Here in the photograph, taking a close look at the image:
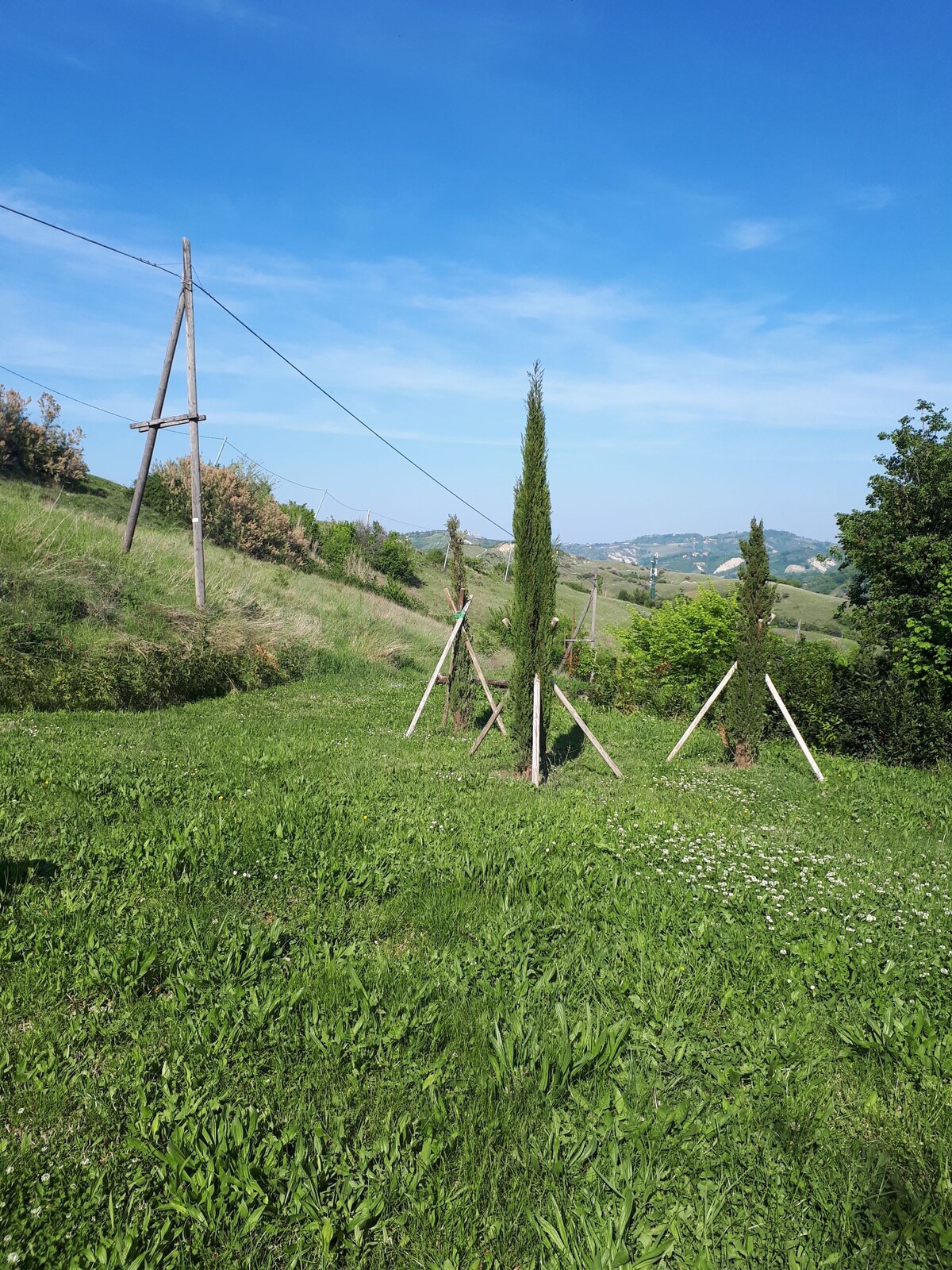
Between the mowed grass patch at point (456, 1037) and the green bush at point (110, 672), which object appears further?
the green bush at point (110, 672)

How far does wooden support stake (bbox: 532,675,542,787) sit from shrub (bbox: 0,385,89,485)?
95.7 ft

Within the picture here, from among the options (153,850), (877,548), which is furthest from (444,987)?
(877,548)

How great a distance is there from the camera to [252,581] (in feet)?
70.5

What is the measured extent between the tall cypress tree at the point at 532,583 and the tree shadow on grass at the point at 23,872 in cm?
579

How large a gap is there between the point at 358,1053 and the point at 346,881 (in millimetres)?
1878

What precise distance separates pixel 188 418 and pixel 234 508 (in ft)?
72.8

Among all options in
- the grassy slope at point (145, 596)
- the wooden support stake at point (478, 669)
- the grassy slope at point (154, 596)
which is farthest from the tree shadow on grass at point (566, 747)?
the grassy slope at point (145, 596)

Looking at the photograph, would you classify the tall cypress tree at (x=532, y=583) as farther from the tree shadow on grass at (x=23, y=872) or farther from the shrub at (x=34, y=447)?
the shrub at (x=34, y=447)

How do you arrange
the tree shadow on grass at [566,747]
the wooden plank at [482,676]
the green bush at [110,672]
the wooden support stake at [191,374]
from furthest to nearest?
the wooden support stake at [191,374]
the wooden plank at [482,676]
the tree shadow on grass at [566,747]
the green bush at [110,672]

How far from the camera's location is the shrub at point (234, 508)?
32.3m

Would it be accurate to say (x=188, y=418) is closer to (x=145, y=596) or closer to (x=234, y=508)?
(x=145, y=596)

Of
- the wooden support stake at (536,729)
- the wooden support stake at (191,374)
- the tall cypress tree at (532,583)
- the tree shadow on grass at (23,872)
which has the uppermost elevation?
the wooden support stake at (191,374)

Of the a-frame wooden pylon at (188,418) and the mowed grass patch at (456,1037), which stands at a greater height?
the a-frame wooden pylon at (188,418)

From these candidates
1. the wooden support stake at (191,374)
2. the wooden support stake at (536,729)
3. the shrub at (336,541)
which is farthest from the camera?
the shrub at (336,541)
